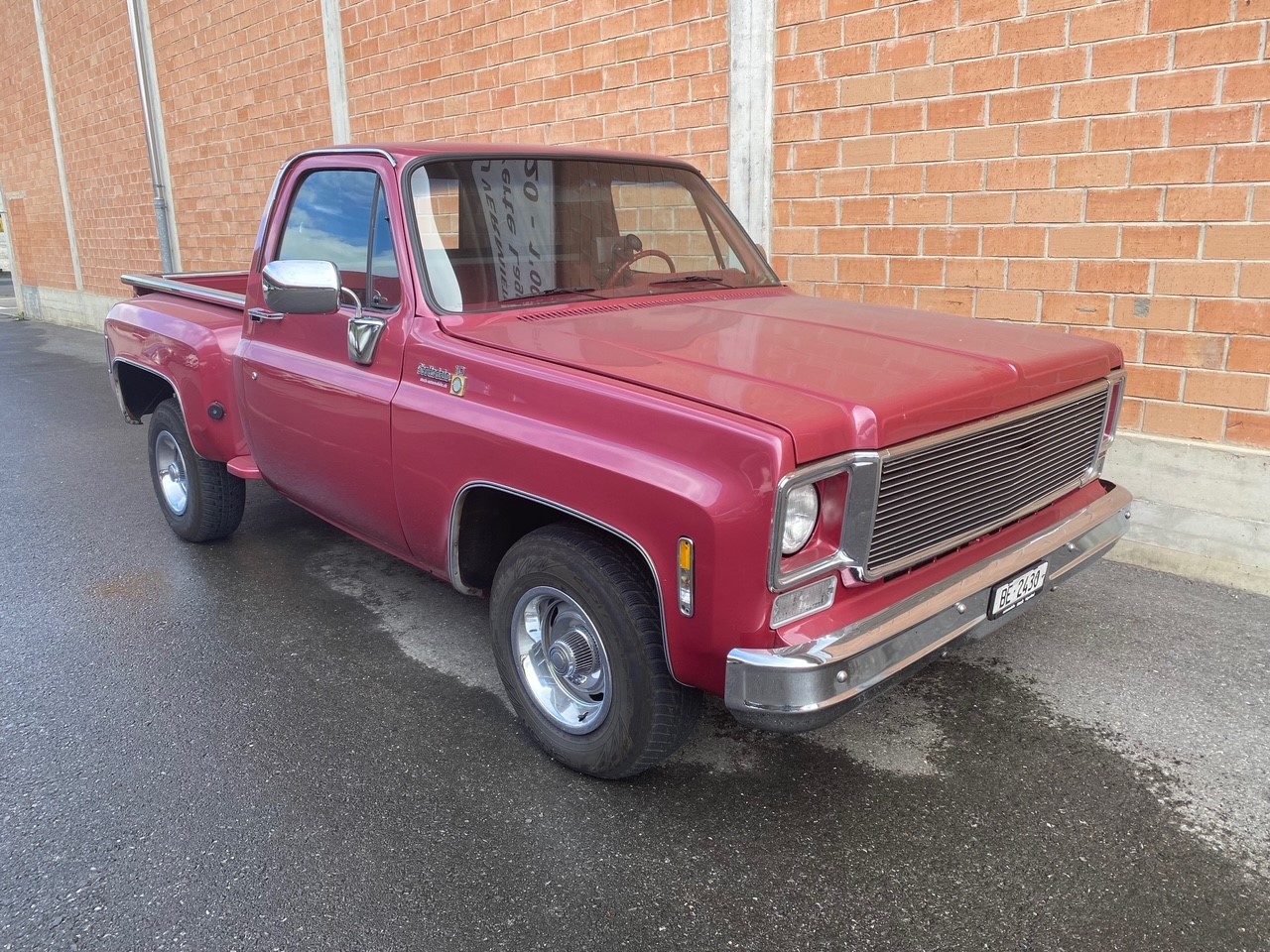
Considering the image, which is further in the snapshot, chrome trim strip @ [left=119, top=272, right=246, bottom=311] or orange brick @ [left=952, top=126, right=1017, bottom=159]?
orange brick @ [left=952, top=126, right=1017, bottom=159]

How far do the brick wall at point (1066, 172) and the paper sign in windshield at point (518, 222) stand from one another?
2.68 metres

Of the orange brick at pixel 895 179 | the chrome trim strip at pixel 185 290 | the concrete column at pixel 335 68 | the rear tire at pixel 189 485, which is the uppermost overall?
the concrete column at pixel 335 68

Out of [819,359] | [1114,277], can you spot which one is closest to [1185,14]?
[1114,277]

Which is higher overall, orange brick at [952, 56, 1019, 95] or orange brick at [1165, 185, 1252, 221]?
orange brick at [952, 56, 1019, 95]

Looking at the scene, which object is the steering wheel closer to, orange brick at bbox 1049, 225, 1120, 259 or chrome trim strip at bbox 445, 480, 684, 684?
chrome trim strip at bbox 445, 480, 684, 684

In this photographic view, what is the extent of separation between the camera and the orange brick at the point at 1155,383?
15.5 ft

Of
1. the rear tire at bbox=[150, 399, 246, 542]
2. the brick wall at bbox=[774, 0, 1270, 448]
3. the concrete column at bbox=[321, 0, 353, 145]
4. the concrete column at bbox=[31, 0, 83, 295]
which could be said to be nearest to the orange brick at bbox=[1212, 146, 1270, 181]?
the brick wall at bbox=[774, 0, 1270, 448]

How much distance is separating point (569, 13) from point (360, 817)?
6.35 metres

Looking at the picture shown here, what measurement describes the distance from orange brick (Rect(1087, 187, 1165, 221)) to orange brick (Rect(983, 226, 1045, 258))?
0.29 meters

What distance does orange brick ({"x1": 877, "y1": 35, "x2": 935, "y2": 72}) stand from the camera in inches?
208

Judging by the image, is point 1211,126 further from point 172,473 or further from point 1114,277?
point 172,473

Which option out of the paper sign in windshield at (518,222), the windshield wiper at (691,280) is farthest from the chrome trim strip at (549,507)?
the windshield wiper at (691,280)

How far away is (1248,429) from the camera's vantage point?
452cm

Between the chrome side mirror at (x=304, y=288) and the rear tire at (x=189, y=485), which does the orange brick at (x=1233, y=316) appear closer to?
the chrome side mirror at (x=304, y=288)
